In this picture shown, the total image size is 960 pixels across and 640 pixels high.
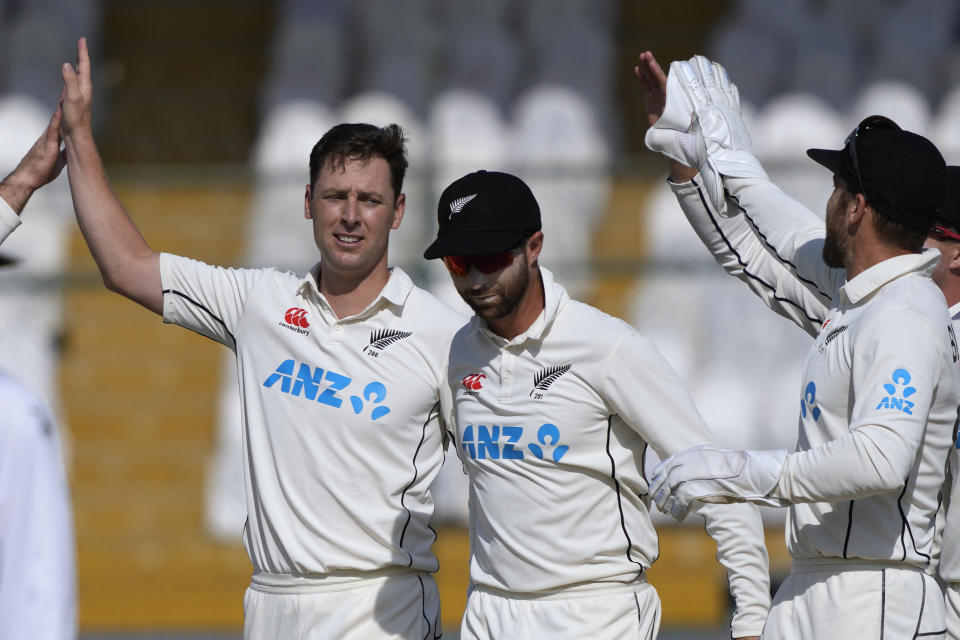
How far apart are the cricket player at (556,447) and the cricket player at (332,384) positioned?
0.28 meters

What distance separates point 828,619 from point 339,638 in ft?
4.27

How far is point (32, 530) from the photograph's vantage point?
2275 mm

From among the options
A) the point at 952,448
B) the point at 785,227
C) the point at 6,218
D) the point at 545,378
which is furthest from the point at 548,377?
the point at 6,218

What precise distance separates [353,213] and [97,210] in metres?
0.75

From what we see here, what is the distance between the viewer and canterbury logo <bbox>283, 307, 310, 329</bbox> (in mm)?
3875

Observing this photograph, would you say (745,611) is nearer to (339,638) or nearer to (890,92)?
(339,638)

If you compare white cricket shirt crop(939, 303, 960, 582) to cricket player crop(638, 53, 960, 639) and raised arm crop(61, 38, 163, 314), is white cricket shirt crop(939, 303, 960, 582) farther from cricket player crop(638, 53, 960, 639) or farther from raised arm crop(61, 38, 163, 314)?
raised arm crop(61, 38, 163, 314)

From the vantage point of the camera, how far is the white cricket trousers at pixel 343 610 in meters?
3.71

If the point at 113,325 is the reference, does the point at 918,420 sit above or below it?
below

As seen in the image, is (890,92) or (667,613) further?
(890,92)

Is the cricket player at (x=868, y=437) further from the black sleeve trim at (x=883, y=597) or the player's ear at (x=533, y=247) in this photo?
the player's ear at (x=533, y=247)

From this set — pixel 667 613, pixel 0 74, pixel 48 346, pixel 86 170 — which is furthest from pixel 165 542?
pixel 86 170

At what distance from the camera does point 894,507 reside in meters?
3.13

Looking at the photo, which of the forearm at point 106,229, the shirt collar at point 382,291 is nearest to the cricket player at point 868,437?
the shirt collar at point 382,291
